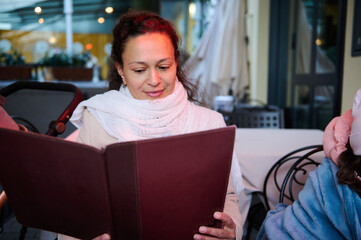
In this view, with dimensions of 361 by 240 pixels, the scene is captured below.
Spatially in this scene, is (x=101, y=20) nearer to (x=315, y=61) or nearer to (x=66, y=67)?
(x=66, y=67)

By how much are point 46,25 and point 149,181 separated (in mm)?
3820

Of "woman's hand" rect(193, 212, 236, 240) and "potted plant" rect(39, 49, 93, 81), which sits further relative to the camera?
"potted plant" rect(39, 49, 93, 81)

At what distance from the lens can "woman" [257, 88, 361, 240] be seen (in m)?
0.97

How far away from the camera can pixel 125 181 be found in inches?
27.7

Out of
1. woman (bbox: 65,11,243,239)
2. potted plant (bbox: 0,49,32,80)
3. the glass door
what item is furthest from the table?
potted plant (bbox: 0,49,32,80)

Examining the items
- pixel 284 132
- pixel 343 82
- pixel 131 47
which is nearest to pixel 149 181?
pixel 131 47

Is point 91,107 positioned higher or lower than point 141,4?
lower

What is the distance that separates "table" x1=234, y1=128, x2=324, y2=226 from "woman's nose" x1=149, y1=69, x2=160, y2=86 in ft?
2.50

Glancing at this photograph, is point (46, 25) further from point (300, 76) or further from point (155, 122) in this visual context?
point (155, 122)

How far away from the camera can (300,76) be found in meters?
3.48

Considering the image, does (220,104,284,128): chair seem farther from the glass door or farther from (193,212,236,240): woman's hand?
(193,212,236,240): woman's hand

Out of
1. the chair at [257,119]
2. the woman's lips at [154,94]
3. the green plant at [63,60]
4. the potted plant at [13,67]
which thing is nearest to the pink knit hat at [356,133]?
the woman's lips at [154,94]

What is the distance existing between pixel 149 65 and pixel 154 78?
0.04 m

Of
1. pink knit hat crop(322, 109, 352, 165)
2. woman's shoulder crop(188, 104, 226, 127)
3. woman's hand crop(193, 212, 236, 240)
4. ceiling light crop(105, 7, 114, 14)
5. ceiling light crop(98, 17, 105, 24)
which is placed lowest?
woman's hand crop(193, 212, 236, 240)
